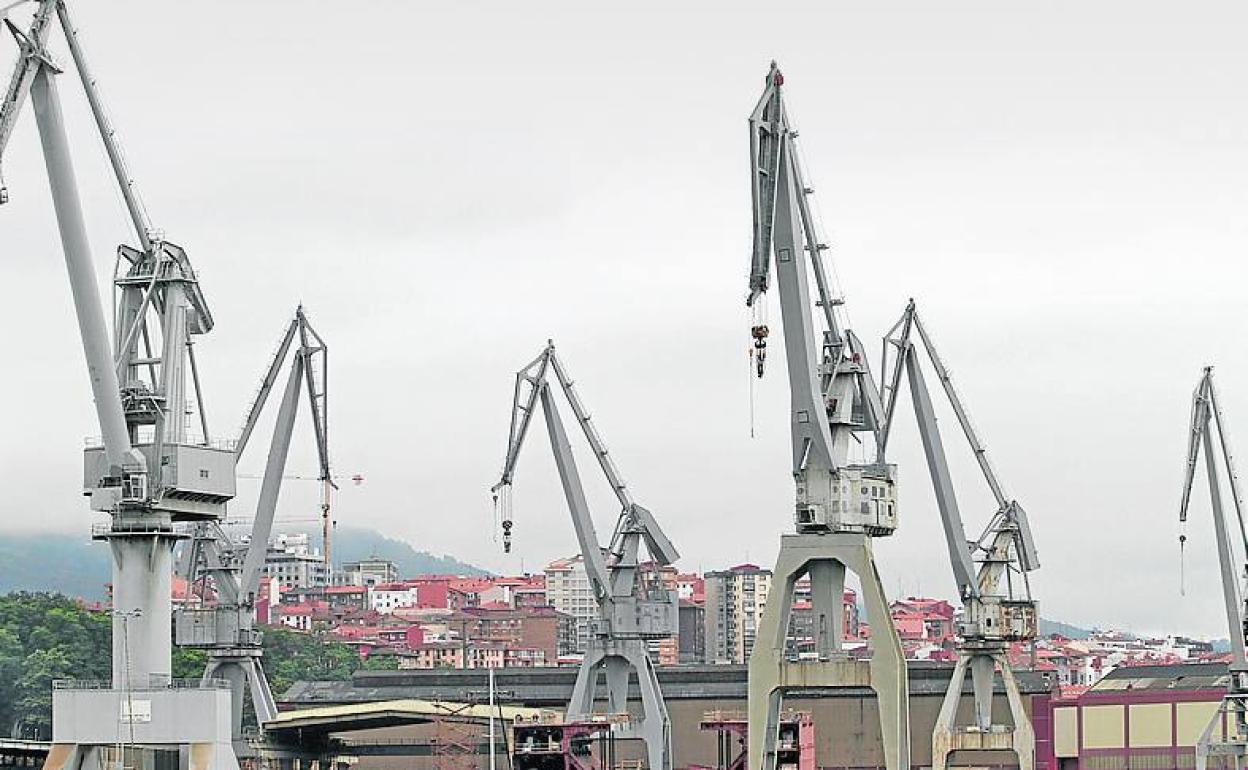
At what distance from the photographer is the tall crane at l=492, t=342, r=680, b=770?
9044 centimetres

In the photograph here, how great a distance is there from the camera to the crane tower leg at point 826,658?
63344 mm

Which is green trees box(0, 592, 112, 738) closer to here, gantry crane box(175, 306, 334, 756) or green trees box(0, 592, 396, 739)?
green trees box(0, 592, 396, 739)

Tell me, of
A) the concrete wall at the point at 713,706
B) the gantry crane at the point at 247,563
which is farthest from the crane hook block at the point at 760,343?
the concrete wall at the point at 713,706

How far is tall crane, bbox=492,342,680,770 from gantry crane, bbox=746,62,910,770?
25399 mm

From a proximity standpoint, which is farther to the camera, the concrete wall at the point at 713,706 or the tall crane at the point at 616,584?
the concrete wall at the point at 713,706

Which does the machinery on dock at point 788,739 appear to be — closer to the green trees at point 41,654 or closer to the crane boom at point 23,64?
the crane boom at point 23,64

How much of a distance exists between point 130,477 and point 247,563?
110 ft

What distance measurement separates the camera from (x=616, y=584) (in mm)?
90938

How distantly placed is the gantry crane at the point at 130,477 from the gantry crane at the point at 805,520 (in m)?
15.5

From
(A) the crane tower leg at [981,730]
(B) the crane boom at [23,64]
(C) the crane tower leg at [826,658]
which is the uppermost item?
(B) the crane boom at [23,64]

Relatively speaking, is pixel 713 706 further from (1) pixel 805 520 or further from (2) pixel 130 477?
(2) pixel 130 477

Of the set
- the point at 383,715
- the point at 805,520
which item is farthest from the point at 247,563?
the point at 805,520

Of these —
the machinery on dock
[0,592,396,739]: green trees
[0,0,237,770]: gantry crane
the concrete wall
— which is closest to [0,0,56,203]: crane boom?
[0,0,237,770]: gantry crane

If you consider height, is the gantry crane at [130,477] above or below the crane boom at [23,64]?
below
